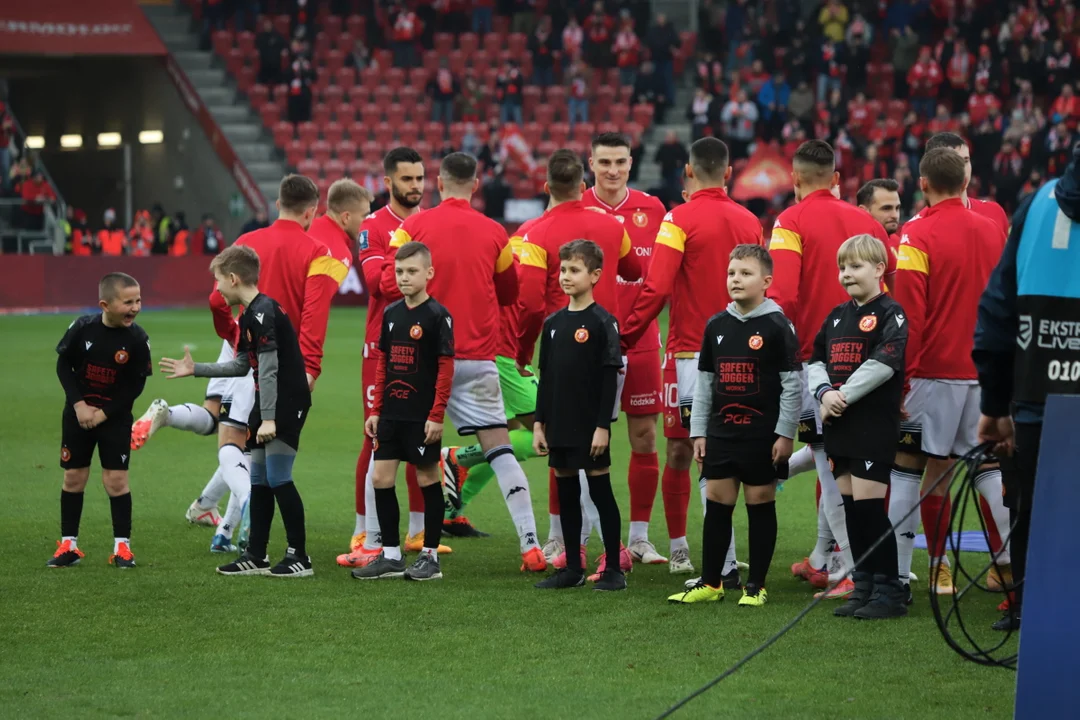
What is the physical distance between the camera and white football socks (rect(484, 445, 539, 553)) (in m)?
7.34

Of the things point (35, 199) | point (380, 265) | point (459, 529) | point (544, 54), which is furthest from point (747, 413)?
point (544, 54)

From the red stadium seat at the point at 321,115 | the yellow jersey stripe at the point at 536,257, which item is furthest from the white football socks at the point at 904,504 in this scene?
the red stadium seat at the point at 321,115

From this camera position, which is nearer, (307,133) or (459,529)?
(459,529)

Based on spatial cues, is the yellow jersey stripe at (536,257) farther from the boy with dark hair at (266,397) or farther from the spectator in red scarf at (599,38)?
the spectator in red scarf at (599,38)

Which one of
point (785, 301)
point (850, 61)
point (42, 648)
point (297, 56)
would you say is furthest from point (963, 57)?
point (42, 648)

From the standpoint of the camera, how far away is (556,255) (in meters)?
7.62

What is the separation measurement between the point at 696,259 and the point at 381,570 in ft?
7.30

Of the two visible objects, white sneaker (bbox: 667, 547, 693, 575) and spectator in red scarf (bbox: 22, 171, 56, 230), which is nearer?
white sneaker (bbox: 667, 547, 693, 575)

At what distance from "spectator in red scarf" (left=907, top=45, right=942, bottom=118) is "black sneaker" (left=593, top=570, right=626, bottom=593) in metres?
24.8

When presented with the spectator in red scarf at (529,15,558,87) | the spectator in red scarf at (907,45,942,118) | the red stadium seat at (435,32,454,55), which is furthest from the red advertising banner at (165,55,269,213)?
the spectator in red scarf at (907,45,942,118)

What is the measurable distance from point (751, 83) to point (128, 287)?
25.2m

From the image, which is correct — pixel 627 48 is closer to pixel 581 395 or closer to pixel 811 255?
pixel 811 255

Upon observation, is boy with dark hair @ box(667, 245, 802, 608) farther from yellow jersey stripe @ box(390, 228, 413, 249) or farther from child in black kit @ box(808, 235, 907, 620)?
yellow jersey stripe @ box(390, 228, 413, 249)

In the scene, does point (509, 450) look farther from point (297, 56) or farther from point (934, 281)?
point (297, 56)
